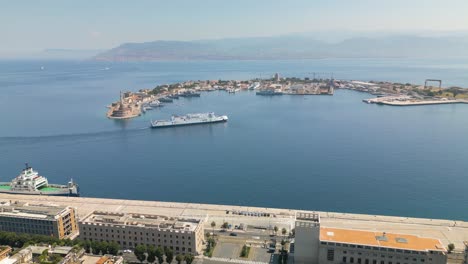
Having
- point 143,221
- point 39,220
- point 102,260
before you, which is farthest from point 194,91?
point 102,260

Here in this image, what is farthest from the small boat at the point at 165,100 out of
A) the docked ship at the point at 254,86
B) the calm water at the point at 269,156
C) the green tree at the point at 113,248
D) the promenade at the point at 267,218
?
the green tree at the point at 113,248

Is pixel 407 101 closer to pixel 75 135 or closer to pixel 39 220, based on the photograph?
pixel 75 135

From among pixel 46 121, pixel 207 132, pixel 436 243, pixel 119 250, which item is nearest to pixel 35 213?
pixel 119 250

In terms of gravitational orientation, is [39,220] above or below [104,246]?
above

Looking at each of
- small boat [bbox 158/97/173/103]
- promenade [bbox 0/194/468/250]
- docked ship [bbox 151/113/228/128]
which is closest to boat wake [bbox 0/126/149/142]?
docked ship [bbox 151/113/228/128]

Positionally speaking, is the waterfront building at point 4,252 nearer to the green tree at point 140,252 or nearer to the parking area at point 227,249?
the green tree at point 140,252
